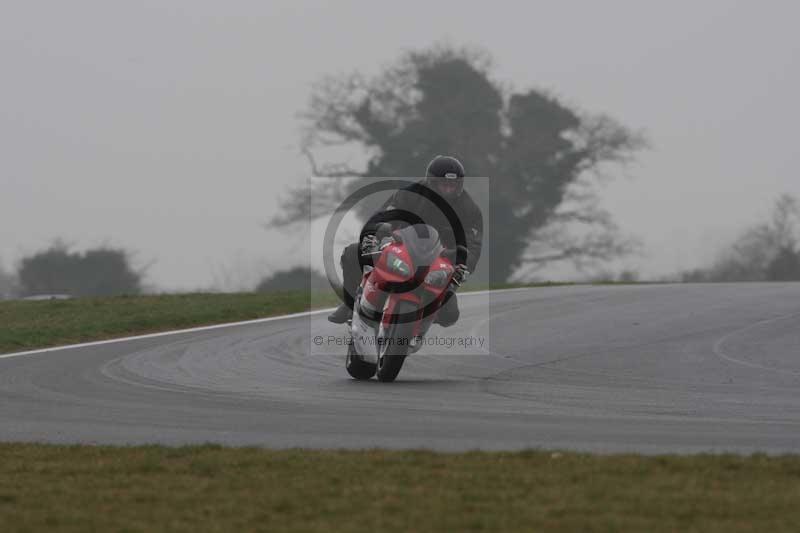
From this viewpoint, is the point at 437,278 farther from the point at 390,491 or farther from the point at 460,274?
the point at 390,491

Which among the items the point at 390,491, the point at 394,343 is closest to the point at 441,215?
the point at 394,343

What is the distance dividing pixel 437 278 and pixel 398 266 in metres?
0.37

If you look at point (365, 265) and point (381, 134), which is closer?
point (365, 265)

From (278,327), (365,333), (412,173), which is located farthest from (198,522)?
(412,173)

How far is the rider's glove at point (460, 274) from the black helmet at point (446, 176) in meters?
0.67

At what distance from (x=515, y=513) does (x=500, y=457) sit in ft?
4.99

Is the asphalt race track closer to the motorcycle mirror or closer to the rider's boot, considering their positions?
the rider's boot

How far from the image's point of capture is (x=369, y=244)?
41.1ft

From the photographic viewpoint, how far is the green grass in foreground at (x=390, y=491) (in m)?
6.14

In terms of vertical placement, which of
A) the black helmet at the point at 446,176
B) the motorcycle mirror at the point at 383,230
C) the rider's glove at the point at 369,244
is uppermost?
the black helmet at the point at 446,176

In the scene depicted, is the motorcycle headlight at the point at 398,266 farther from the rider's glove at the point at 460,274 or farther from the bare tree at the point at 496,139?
the bare tree at the point at 496,139

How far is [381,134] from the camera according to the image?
5872 cm

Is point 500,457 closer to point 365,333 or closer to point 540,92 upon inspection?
point 365,333

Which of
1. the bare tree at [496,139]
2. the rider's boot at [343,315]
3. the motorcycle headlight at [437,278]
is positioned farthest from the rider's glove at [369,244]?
the bare tree at [496,139]
